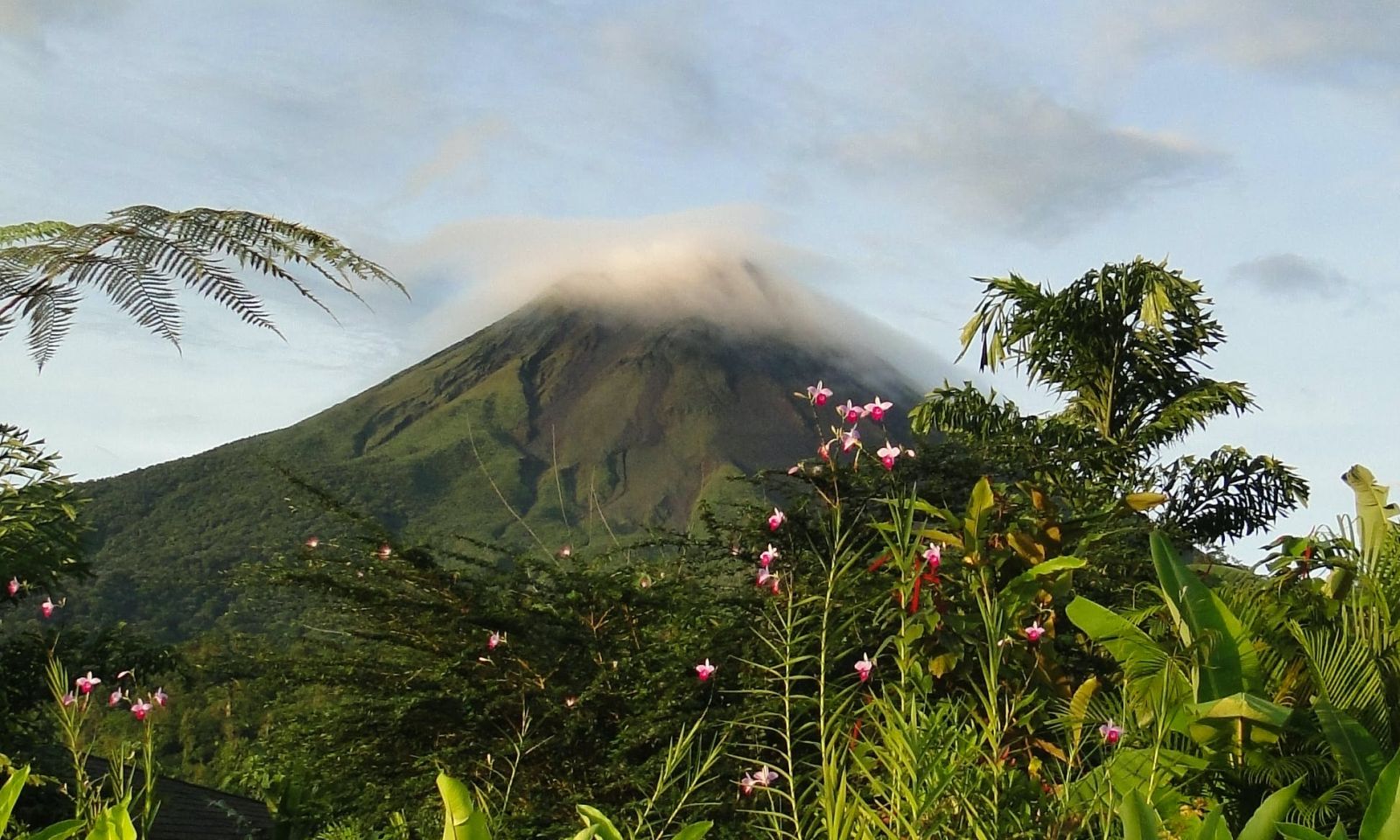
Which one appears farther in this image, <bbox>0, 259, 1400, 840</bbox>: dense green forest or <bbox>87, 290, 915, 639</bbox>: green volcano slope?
<bbox>87, 290, 915, 639</bbox>: green volcano slope

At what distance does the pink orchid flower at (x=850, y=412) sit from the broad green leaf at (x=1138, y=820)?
11.4ft

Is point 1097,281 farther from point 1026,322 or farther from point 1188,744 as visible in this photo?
point 1188,744

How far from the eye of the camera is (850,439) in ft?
16.1

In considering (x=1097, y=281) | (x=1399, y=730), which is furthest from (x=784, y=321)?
(x=1399, y=730)

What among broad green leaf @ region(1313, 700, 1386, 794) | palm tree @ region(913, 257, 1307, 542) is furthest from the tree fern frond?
palm tree @ region(913, 257, 1307, 542)

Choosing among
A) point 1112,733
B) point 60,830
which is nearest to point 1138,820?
point 1112,733

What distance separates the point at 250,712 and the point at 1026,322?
10123 millimetres

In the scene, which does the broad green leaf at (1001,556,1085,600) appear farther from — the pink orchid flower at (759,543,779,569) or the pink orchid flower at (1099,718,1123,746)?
the pink orchid flower at (759,543,779,569)

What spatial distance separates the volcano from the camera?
175ft

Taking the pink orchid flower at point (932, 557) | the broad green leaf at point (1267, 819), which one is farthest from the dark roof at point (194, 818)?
the broad green leaf at point (1267, 819)

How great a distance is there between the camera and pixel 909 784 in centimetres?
169

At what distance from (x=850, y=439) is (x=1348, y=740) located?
97.0 inches

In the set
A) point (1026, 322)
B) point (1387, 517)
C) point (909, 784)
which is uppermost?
point (1026, 322)

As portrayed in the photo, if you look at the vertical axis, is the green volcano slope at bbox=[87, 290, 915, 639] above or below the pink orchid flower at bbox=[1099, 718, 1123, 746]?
above
